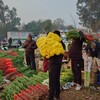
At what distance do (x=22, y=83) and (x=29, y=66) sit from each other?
5.27 m

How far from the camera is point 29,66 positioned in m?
14.4

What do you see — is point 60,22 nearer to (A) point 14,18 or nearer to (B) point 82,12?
(A) point 14,18

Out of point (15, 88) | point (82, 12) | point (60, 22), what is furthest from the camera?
point (60, 22)

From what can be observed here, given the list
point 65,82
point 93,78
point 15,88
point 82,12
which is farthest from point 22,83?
point 82,12

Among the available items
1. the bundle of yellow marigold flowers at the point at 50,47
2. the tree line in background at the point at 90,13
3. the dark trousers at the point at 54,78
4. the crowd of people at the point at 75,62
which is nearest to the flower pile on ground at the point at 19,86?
the dark trousers at the point at 54,78

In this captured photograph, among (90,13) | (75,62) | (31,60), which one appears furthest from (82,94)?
(90,13)

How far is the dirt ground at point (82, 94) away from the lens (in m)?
8.55

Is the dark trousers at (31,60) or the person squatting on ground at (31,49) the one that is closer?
the person squatting on ground at (31,49)

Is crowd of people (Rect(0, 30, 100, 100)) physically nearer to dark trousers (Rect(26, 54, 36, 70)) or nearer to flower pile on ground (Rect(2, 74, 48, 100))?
flower pile on ground (Rect(2, 74, 48, 100))

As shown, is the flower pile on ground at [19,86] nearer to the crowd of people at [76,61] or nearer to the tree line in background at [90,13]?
the crowd of people at [76,61]

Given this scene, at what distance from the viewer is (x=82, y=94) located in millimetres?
8766

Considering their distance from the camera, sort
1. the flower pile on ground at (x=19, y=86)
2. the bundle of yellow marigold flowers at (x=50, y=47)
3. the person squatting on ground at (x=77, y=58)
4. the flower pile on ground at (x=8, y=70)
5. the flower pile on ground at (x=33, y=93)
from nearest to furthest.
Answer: the bundle of yellow marigold flowers at (x=50, y=47)
the flower pile on ground at (x=33, y=93)
the flower pile on ground at (x=19, y=86)
the person squatting on ground at (x=77, y=58)
the flower pile on ground at (x=8, y=70)

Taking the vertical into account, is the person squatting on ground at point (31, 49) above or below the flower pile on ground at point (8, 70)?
above

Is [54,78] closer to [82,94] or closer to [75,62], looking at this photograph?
[82,94]
